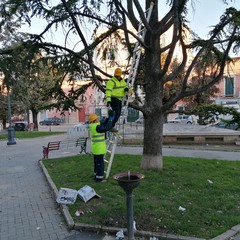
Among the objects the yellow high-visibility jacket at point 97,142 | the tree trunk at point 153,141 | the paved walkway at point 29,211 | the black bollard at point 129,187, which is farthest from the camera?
the tree trunk at point 153,141

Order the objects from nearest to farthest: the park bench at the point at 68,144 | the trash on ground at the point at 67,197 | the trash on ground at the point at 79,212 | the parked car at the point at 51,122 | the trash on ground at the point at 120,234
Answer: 1. the trash on ground at the point at 120,234
2. the trash on ground at the point at 79,212
3. the trash on ground at the point at 67,197
4. the park bench at the point at 68,144
5. the parked car at the point at 51,122

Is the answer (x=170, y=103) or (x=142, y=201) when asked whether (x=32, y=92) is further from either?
(x=142, y=201)

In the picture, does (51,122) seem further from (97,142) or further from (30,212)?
(30,212)

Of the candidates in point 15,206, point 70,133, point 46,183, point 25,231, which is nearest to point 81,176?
point 46,183

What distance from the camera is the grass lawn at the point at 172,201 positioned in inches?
211

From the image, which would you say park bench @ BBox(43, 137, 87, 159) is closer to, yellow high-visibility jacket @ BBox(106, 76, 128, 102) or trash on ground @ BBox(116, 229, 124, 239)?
yellow high-visibility jacket @ BBox(106, 76, 128, 102)

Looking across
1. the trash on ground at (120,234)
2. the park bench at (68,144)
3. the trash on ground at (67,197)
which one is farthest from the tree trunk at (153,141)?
the park bench at (68,144)

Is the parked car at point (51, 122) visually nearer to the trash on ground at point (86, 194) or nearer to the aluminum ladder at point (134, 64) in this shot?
the aluminum ladder at point (134, 64)

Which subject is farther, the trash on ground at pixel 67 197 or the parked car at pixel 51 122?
the parked car at pixel 51 122

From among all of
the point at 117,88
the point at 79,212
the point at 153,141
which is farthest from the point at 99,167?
the point at 79,212

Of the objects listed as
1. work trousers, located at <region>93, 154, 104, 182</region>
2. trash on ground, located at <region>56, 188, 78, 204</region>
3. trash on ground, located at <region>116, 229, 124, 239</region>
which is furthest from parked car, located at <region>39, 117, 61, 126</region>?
trash on ground, located at <region>116, 229, 124, 239</region>

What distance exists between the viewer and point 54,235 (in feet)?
17.1

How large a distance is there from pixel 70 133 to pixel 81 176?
56.1 ft

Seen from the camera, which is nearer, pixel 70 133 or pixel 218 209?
pixel 218 209
